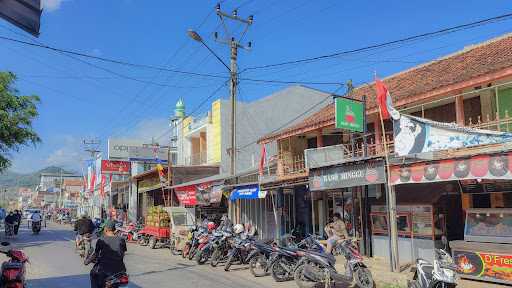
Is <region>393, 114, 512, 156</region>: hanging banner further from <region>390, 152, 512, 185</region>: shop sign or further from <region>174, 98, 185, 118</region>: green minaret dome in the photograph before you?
<region>174, 98, 185, 118</region>: green minaret dome

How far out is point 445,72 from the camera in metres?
16.3

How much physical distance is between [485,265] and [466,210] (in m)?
1.59

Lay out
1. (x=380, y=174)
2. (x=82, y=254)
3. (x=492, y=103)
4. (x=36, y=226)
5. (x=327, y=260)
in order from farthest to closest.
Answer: (x=36, y=226)
(x=82, y=254)
(x=492, y=103)
(x=380, y=174)
(x=327, y=260)

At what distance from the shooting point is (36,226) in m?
32.5

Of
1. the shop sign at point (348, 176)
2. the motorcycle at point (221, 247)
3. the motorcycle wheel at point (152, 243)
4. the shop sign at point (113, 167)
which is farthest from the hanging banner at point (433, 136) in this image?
the shop sign at point (113, 167)

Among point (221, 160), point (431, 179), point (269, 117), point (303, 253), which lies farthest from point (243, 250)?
point (269, 117)

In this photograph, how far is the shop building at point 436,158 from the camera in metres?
12.5

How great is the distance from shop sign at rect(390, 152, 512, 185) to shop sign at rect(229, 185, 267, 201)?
7.62 meters

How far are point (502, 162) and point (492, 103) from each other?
5.16 m

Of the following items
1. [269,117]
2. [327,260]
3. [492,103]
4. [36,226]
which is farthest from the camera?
[269,117]

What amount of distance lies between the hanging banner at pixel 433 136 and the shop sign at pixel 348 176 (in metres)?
1.25

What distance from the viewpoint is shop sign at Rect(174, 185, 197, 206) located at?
24.7 metres

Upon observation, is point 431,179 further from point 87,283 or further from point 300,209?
point 300,209

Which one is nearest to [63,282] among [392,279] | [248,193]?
[392,279]
